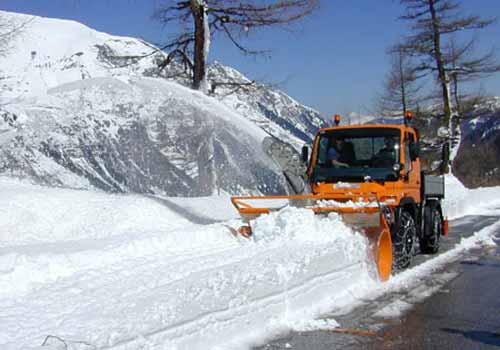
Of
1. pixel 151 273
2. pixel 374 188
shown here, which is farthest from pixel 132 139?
pixel 151 273

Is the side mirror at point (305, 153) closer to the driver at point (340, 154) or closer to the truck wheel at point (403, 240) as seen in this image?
the driver at point (340, 154)

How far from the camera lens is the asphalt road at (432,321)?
4.99 m

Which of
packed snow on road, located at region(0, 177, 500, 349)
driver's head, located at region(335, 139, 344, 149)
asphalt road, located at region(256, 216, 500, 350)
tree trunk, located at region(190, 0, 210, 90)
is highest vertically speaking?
tree trunk, located at region(190, 0, 210, 90)

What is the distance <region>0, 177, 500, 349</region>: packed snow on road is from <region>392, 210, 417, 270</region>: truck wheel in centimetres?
22

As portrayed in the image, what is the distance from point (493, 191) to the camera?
27.6 metres

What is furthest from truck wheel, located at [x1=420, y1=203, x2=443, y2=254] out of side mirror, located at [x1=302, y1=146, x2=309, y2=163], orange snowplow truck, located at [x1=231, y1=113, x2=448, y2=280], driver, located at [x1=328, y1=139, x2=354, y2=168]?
side mirror, located at [x1=302, y1=146, x2=309, y2=163]

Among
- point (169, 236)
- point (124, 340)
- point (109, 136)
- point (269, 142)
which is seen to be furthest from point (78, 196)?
point (124, 340)

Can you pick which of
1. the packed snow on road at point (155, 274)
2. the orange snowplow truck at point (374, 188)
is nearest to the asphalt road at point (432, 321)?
the packed snow on road at point (155, 274)

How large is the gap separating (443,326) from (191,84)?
422 inches

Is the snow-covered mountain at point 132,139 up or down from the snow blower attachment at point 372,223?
up

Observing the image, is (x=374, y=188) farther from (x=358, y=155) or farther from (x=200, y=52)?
(x=200, y=52)

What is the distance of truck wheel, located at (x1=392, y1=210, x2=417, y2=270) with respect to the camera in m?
8.33

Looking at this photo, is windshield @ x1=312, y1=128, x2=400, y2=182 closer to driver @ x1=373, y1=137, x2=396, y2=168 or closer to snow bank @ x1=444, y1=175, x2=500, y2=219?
driver @ x1=373, y1=137, x2=396, y2=168

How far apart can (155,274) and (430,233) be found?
18.1ft
